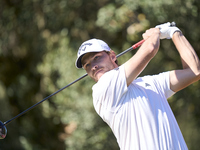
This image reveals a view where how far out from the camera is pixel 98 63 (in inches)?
104

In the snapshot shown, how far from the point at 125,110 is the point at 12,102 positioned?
20.7 feet

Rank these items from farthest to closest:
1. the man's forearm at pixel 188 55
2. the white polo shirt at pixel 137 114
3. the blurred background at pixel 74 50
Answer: the blurred background at pixel 74 50 < the man's forearm at pixel 188 55 < the white polo shirt at pixel 137 114

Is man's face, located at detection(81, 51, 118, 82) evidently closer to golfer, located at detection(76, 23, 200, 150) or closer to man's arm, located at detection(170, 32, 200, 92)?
golfer, located at detection(76, 23, 200, 150)

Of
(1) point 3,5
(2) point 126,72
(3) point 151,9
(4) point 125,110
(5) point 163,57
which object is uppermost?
(1) point 3,5

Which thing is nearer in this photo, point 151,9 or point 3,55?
point 151,9

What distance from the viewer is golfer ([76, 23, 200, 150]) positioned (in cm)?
233

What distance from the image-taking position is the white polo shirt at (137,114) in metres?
2.32

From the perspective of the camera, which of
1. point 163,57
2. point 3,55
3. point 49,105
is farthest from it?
point 3,55

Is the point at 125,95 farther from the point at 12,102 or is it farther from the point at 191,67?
the point at 12,102

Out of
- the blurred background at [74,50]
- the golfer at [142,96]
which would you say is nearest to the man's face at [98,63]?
the golfer at [142,96]

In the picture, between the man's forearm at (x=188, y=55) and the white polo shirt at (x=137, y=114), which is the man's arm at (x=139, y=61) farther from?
the man's forearm at (x=188, y=55)

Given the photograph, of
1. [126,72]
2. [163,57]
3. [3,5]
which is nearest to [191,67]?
[126,72]

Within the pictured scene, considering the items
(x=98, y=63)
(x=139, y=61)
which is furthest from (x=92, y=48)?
(x=139, y=61)

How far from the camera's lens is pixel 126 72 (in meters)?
2.39
